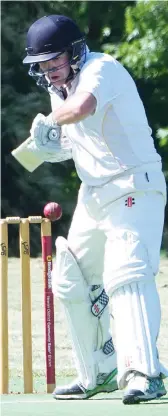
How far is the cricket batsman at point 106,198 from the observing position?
206 inches

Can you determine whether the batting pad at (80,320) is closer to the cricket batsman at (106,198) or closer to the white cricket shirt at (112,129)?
the cricket batsman at (106,198)

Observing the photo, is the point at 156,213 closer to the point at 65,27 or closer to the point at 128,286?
the point at 128,286

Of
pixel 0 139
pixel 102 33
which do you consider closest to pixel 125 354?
pixel 0 139

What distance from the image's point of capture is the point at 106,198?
5.41 m

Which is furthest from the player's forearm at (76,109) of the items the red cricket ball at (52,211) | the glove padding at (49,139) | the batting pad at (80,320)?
the red cricket ball at (52,211)

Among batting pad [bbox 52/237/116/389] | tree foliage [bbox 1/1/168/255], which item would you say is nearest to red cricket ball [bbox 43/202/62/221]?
batting pad [bbox 52/237/116/389]

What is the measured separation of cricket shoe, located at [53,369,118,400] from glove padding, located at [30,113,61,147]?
3.46 ft

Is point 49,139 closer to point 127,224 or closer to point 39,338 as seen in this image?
point 127,224

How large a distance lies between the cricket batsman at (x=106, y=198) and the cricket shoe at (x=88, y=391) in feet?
0.34

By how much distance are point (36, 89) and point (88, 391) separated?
1088 centimetres

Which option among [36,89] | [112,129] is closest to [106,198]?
[112,129]

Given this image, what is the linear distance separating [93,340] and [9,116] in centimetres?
1053

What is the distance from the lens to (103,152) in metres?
5.38

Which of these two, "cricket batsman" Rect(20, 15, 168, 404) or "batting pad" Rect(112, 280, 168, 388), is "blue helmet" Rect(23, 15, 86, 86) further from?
"batting pad" Rect(112, 280, 168, 388)
